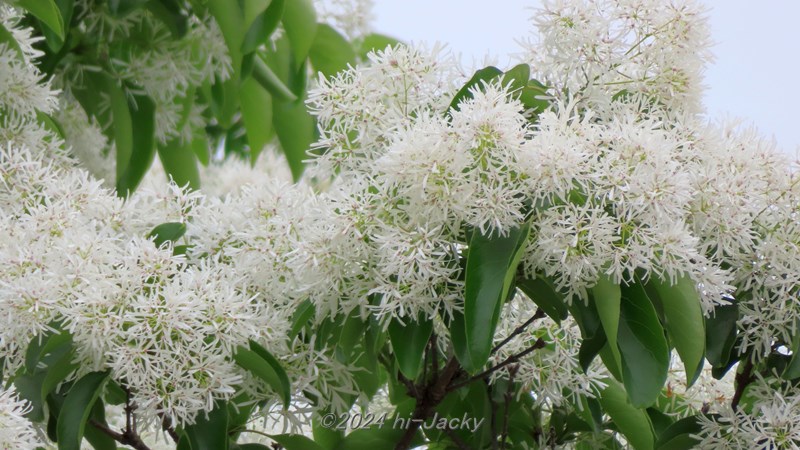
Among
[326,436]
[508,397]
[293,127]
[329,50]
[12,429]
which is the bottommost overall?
[12,429]

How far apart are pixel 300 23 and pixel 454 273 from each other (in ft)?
2.62

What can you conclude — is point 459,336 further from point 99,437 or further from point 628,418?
point 99,437

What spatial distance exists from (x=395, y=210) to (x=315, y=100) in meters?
0.21

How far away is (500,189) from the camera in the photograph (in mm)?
1155

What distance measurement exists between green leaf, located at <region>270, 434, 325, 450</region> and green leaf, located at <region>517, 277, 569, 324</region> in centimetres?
35

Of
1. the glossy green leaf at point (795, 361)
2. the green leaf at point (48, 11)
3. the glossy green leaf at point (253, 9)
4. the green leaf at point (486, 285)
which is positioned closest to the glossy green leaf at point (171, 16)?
the glossy green leaf at point (253, 9)

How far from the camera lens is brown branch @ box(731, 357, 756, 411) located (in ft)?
4.67

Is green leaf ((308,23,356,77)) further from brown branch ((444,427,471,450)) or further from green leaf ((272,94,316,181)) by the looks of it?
brown branch ((444,427,471,450))

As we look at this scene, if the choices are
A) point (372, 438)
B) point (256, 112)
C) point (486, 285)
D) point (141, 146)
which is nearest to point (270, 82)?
point (256, 112)

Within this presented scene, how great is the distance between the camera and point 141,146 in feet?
6.68

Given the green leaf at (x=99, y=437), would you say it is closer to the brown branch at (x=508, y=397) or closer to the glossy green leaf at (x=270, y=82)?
the brown branch at (x=508, y=397)

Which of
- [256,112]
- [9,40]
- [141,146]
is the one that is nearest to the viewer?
[9,40]

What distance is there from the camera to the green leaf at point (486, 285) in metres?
1.13

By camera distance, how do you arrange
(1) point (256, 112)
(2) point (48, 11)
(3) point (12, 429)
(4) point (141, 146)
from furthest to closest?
1. (1) point (256, 112)
2. (4) point (141, 146)
3. (2) point (48, 11)
4. (3) point (12, 429)
